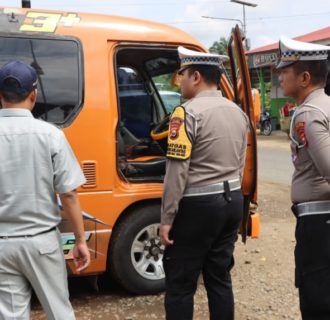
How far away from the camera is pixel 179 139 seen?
9.11 feet

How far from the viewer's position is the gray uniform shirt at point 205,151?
110 inches

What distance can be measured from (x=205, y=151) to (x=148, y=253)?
1531 millimetres

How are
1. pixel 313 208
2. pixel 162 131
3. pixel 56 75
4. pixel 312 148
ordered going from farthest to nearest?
pixel 162 131 < pixel 56 75 < pixel 313 208 < pixel 312 148

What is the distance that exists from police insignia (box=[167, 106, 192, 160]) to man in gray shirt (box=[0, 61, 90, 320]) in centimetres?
67

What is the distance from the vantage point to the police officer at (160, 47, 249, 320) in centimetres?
281

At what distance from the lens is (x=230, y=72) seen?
423 cm

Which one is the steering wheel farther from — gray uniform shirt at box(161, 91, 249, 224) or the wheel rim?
gray uniform shirt at box(161, 91, 249, 224)

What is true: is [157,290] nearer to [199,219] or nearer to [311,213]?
[199,219]

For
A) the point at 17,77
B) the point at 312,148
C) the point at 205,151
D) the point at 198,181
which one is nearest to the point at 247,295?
the point at 198,181

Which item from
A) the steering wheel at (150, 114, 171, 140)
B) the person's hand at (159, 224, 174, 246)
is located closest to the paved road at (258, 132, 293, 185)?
the steering wheel at (150, 114, 171, 140)

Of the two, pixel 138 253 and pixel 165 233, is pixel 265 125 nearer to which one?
pixel 138 253

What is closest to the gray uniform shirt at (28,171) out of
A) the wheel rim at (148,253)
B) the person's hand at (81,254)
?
the person's hand at (81,254)

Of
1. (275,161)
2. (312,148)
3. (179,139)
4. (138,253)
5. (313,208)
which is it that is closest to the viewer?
(312,148)

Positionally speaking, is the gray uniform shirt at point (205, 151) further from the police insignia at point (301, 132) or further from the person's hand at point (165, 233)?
the police insignia at point (301, 132)
